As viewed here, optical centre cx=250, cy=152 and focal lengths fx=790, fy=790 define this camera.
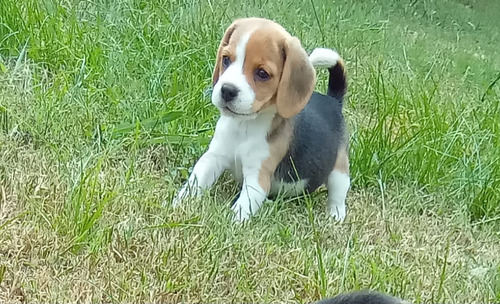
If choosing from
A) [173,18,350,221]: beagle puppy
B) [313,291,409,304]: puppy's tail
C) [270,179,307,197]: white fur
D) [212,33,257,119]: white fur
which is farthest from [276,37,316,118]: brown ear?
[313,291,409,304]: puppy's tail

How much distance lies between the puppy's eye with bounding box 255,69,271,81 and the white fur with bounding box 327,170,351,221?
0.52 m

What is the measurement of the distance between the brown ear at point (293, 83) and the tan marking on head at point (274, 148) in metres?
0.09

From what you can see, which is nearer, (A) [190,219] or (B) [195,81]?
(A) [190,219]

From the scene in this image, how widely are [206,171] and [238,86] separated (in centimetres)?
39

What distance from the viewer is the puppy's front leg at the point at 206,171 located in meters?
2.68

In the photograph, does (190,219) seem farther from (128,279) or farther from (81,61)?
(81,61)

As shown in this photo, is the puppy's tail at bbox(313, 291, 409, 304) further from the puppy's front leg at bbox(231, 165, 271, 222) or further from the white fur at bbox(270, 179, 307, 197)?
the white fur at bbox(270, 179, 307, 197)

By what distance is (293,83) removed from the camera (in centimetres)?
256

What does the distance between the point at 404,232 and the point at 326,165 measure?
369mm

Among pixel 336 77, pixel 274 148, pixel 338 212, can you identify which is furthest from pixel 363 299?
pixel 336 77

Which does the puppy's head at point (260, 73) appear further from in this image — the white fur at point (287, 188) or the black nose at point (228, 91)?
the white fur at point (287, 188)

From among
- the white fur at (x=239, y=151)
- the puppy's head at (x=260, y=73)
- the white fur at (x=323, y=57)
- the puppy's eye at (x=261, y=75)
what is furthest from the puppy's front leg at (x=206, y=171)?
the white fur at (x=323, y=57)

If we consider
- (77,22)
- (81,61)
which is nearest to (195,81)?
(81,61)

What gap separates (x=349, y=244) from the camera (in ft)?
8.61
